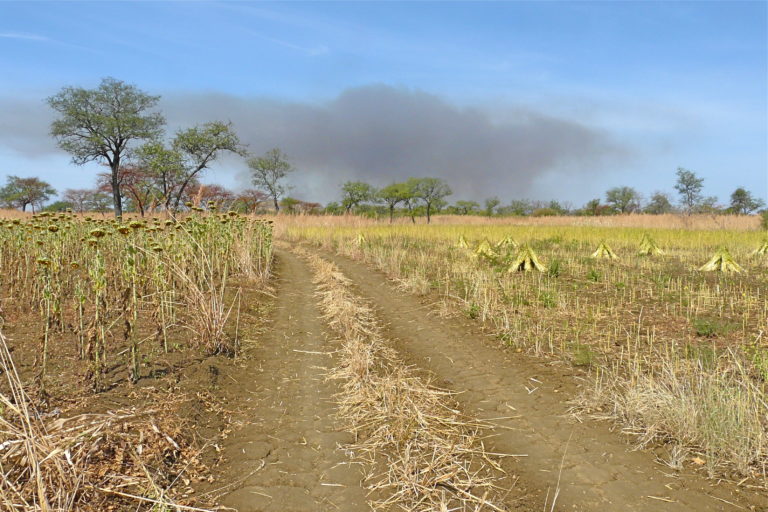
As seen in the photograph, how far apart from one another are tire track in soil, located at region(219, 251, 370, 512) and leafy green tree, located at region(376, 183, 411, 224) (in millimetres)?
52573

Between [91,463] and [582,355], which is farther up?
[582,355]

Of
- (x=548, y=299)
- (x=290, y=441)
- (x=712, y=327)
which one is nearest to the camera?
(x=290, y=441)

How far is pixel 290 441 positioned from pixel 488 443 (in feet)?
4.95

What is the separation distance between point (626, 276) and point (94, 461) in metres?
9.38

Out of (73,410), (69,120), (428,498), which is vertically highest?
(69,120)

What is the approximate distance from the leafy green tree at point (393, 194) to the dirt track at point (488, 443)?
52460 millimetres

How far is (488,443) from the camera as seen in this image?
352 centimetres

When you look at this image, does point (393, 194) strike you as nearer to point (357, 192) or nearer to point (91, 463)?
point (357, 192)

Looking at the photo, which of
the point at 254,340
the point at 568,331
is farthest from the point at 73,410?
the point at 568,331

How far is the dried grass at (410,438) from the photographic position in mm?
2887

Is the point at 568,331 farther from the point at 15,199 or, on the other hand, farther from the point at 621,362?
the point at 15,199

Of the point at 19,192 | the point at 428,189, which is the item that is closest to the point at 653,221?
the point at 428,189

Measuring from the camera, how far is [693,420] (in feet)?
11.0

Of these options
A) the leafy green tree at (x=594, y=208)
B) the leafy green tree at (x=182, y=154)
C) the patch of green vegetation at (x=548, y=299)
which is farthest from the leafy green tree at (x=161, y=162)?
the leafy green tree at (x=594, y=208)
